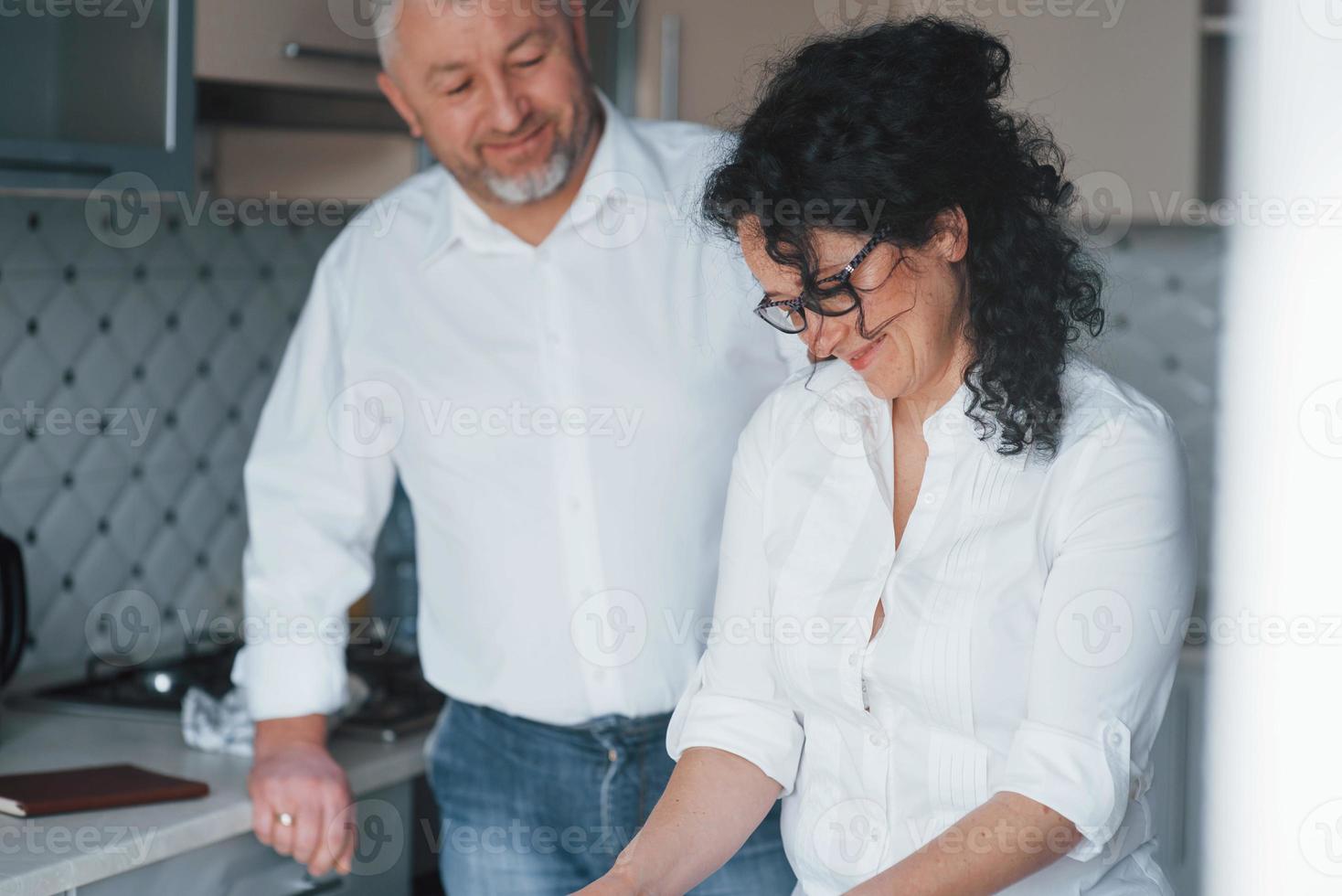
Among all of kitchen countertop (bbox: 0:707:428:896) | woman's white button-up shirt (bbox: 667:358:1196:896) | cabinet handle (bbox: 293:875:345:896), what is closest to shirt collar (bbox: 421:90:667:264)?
woman's white button-up shirt (bbox: 667:358:1196:896)

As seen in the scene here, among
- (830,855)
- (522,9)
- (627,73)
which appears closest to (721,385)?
(522,9)

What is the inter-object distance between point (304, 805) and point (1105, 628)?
896mm

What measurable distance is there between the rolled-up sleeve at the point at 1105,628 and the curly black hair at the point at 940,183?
56mm

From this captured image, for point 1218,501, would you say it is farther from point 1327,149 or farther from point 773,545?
point 773,545

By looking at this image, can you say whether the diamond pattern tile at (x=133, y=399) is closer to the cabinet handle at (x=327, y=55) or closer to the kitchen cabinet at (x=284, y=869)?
Result: the cabinet handle at (x=327, y=55)

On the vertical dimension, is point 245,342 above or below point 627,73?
below

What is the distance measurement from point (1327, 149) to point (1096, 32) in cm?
178

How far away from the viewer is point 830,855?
1.17 metres

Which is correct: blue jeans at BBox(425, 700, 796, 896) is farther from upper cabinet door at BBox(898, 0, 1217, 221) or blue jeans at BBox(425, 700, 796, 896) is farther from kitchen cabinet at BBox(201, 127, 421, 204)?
upper cabinet door at BBox(898, 0, 1217, 221)

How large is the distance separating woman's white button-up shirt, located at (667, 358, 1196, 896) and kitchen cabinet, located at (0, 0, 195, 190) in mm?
765

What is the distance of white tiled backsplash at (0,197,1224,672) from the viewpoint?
189 centimetres

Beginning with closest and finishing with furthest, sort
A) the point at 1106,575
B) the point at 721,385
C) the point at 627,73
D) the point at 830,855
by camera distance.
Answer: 1. the point at 1106,575
2. the point at 830,855
3. the point at 721,385
4. the point at 627,73

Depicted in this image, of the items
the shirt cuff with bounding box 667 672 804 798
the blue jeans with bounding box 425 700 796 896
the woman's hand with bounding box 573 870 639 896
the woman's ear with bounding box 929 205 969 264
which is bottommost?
the blue jeans with bounding box 425 700 796 896

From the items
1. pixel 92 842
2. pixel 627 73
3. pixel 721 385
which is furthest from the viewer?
pixel 627 73
